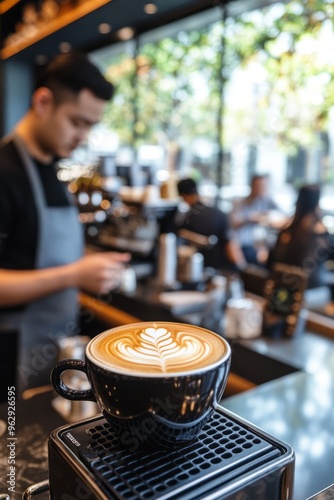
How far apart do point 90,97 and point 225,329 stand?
3.16 ft

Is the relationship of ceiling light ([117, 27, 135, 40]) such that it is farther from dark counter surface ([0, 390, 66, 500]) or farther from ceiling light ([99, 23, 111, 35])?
dark counter surface ([0, 390, 66, 500])

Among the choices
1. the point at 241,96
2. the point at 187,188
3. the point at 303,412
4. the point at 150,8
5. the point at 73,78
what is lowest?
the point at 303,412

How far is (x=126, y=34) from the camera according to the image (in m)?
5.58

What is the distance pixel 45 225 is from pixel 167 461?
1246 millimetres

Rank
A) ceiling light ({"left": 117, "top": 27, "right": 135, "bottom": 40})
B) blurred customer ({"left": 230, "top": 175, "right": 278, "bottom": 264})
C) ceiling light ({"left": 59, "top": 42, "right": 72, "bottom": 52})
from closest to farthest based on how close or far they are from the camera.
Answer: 1. blurred customer ({"left": 230, "top": 175, "right": 278, "bottom": 264})
2. ceiling light ({"left": 117, "top": 27, "right": 135, "bottom": 40})
3. ceiling light ({"left": 59, "top": 42, "right": 72, "bottom": 52})

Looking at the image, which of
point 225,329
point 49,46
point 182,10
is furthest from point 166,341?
point 49,46

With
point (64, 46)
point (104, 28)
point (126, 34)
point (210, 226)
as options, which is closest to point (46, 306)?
point (210, 226)

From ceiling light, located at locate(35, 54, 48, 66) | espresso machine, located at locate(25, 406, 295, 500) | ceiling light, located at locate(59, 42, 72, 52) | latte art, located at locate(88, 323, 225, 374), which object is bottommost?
espresso machine, located at locate(25, 406, 295, 500)

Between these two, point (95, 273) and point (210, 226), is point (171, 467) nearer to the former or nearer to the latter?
point (95, 273)

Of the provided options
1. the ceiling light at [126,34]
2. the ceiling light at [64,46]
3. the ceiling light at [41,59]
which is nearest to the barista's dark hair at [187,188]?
the ceiling light at [126,34]

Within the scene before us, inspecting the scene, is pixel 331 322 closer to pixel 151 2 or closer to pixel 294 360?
pixel 294 360

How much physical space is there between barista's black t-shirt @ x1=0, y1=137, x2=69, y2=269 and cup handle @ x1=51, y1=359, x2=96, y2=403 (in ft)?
3.55

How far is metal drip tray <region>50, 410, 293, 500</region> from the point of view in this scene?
470 millimetres

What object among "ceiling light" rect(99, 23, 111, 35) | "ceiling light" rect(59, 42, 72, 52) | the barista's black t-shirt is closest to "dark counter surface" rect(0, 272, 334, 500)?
the barista's black t-shirt
